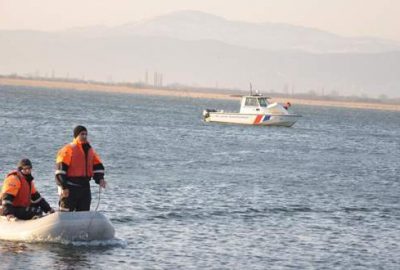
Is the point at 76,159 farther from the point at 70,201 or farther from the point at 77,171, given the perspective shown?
the point at 70,201

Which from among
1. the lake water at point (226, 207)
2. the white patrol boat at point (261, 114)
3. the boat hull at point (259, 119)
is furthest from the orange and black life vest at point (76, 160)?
the boat hull at point (259, 119)

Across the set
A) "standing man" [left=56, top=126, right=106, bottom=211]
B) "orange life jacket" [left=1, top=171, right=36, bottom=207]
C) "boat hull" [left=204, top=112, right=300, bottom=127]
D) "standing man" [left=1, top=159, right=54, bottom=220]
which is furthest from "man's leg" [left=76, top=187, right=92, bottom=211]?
"boat hull" [left=204, top=112, right=300, bottom=127]

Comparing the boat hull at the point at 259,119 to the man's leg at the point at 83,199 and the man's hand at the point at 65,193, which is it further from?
the man's hand at the point at 65,193

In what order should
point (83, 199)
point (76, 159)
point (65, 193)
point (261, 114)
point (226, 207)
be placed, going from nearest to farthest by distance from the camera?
point (76, 159) < point (65, 193) < point (83, 199) < point (226, 207) < point (261, 114)

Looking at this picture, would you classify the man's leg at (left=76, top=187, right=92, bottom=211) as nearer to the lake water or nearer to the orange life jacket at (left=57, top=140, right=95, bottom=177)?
the orange life jacket at (left=57, top=140, right=95, bottom=177)

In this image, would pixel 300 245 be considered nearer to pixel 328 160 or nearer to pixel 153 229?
pixel 153 229

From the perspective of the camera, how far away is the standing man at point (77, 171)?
19688 mm

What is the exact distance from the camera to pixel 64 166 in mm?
19719

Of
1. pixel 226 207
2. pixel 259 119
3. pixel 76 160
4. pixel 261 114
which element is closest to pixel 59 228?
pixel 76 160

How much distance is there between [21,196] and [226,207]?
8549mm

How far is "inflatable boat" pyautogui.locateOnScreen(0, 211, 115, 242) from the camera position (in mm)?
19922

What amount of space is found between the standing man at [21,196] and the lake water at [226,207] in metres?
0.65

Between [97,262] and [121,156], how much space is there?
80.3 feet

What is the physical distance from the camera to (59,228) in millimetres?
20000
